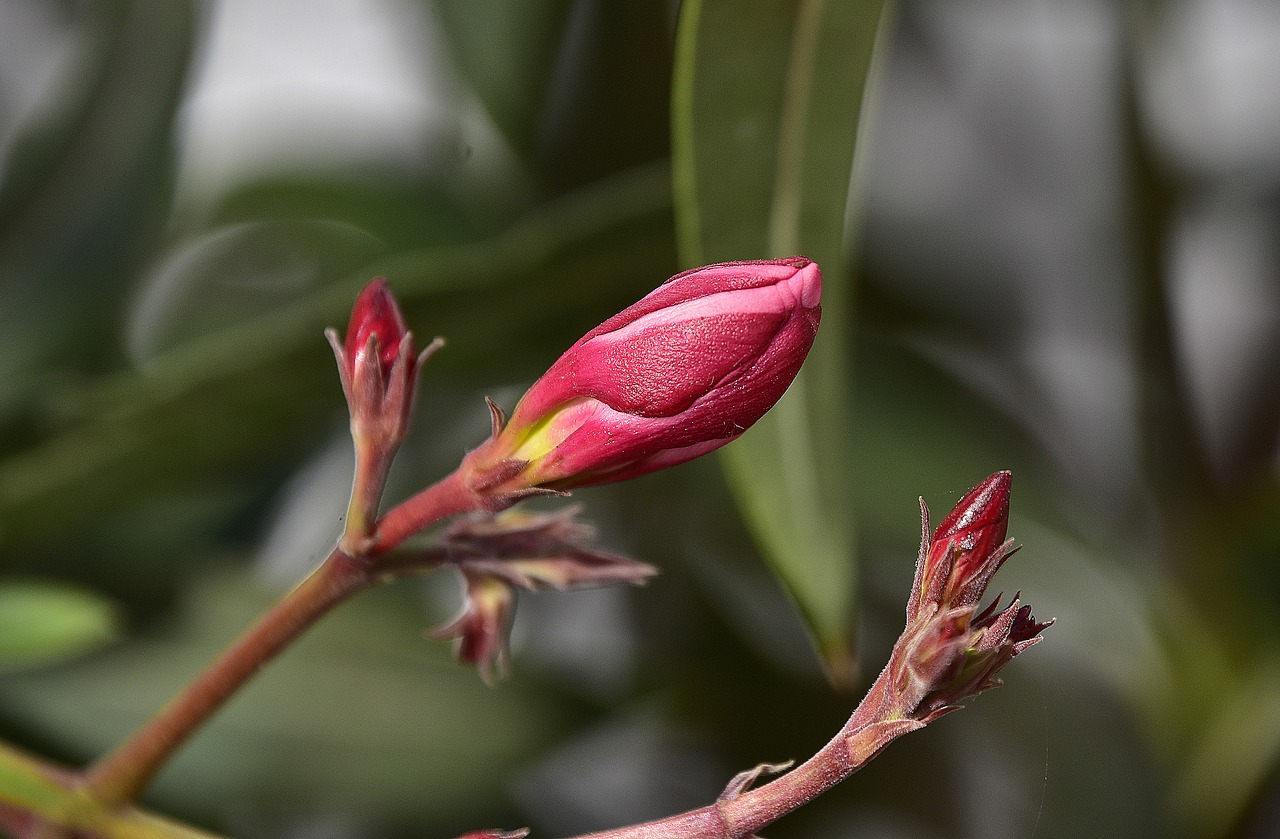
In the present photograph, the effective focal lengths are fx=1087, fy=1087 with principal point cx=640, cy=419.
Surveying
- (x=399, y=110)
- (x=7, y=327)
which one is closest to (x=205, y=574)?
(x=7, y=327)

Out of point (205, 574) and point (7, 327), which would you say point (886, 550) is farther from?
point (7, 327)

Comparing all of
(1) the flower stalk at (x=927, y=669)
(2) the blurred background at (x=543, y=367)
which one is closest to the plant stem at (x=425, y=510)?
(1) the flower stalk at (x=927, y=669)

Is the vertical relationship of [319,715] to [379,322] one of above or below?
below

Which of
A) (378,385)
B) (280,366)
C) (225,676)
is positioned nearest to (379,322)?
(378,385)

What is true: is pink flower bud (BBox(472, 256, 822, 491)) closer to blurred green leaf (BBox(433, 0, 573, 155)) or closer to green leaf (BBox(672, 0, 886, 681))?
green leaf (BBox(672, 0, 886, 681))

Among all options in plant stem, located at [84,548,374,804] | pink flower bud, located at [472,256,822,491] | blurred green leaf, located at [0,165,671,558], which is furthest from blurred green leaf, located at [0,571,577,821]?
pink flower bud, located at [472,256,822,491]

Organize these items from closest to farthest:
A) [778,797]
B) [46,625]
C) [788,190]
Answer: [778,797] < [788,190] < [46,625]

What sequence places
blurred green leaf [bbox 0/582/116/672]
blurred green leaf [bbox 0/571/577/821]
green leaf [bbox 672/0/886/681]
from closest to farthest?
1. green leaf [bbox 672/0/886/681]
2. blurred green leaf [bbox 0/582/116/672]
3. blurred green leaf [bbox 0/571/577/821]

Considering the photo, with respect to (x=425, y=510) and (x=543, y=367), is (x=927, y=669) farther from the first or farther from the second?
(x=543, y=367)
